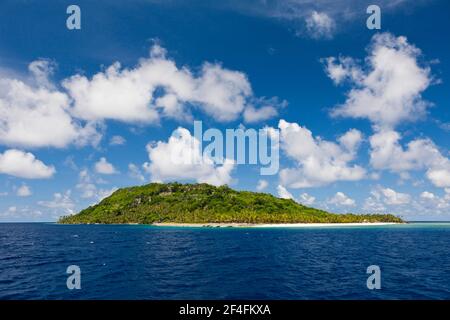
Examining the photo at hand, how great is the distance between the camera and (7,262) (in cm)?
7994

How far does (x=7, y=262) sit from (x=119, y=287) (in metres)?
46.3

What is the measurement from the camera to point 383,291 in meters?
49.3
